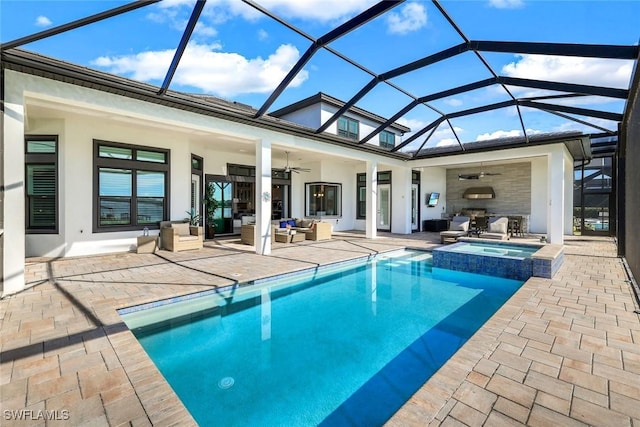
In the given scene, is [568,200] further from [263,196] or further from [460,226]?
[263,196]

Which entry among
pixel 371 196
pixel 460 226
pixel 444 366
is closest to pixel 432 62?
pixel 444 366

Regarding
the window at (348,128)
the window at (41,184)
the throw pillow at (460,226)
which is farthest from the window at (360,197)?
the window at (41,184)

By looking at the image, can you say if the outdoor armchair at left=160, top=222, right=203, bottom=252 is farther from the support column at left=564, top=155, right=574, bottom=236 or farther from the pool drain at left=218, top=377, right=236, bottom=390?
the support column at left=564, top=155, right=574, bottom=236

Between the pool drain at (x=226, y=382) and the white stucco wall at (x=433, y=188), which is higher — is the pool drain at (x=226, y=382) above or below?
below

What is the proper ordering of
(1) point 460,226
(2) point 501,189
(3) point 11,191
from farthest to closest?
(2) point 501,189
(1) point 460,226
(3) point 11,191

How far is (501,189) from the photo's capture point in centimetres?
1577

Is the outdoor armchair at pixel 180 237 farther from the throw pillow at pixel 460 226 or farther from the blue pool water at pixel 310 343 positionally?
the throw pillow at pixel 460 226

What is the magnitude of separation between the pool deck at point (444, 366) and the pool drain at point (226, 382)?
2.30 ft

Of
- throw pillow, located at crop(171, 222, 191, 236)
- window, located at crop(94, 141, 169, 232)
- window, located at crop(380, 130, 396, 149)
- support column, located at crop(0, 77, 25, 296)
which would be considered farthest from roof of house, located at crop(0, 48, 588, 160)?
window, located at crop(380, 130, 396, 149)

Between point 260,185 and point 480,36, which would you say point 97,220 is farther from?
point 480,36

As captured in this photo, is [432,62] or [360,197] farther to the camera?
[360,197]

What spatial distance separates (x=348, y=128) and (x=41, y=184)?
11187 mm

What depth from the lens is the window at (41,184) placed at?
7.71 m

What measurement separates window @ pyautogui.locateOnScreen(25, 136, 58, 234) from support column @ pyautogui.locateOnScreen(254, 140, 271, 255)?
16.5 ft
